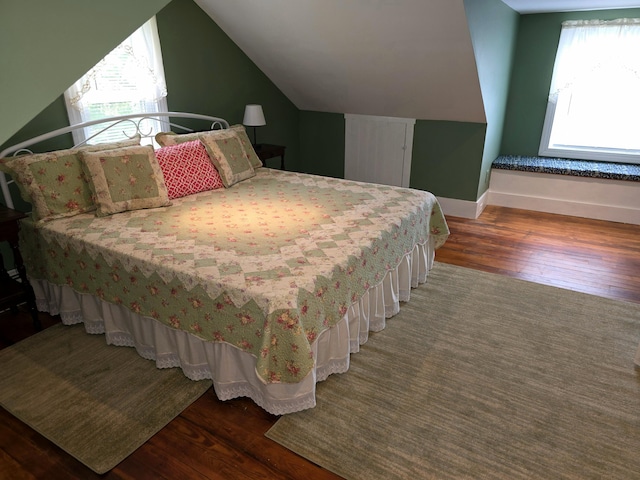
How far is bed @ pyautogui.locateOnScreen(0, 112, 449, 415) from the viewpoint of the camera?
1.89 meters

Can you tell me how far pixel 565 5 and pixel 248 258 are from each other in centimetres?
404

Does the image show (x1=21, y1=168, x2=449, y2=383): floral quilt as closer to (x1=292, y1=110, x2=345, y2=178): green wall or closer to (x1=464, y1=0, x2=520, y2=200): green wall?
(x1=464, y1=0, x2=520, y2=200): green wall

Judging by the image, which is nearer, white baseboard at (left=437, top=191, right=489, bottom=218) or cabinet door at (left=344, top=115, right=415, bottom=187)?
white baseboard at (left=437, top=191, right=489, bottom=218)

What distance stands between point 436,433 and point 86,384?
1.67 m

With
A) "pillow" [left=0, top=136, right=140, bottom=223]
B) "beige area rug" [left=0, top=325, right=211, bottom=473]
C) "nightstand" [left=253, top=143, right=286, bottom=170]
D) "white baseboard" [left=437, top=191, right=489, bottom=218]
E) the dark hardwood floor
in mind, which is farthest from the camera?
"white baseboard" [left=437, top=191, right=489, bottom=218]

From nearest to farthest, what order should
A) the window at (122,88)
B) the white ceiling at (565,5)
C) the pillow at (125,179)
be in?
the pillow at (125,179) < the window at (122,88) < the white ceiling at (565,5)

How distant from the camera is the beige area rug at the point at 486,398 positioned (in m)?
Result: 1.76

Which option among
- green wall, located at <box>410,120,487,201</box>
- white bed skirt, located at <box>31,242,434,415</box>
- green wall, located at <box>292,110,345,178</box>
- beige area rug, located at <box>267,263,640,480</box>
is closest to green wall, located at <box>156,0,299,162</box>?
green wall, located at <box>292,110,345,178</box>

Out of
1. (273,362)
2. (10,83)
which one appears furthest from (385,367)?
(10,83)

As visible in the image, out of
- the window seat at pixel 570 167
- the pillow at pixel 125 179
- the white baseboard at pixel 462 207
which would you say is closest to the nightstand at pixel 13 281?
the pillow at pixel 125 179

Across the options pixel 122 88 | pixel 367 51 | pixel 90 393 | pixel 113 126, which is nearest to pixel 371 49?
pixel 367 51

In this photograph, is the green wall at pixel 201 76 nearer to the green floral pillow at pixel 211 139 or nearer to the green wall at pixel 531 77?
the green floral pillow at pixel 211 139

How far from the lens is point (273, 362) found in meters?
1.80

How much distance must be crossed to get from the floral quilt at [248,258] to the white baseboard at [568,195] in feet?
7.57
